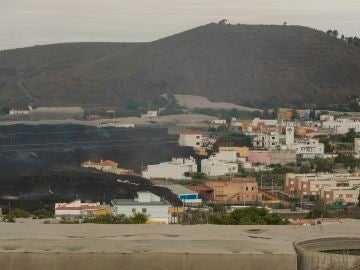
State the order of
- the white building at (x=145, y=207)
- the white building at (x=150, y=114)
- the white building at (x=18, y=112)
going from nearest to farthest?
1. the white building at (x=145, y=207)
2. the white building at (x=150, y=114)
3. the white building at (x=18, y=112)

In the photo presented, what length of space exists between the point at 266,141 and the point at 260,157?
2.07m

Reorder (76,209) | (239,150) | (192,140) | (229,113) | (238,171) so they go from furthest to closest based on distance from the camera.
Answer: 1. (229,113)
2. (192,140)
3. (239,150)
4. (238,171)
5. (76,209)

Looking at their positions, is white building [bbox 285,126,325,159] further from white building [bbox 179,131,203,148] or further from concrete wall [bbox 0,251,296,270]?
concrete wall [bbox 0,251,296,270]

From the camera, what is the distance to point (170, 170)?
53.5ft

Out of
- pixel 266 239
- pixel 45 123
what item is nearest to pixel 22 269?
pixel 266 239

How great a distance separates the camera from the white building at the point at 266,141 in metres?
20.5

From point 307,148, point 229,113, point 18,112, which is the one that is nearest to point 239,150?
point 307,148

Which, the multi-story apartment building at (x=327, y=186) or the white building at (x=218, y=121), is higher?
the white building at (x=218, y=121)

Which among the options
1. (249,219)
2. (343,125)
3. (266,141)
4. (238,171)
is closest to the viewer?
(249,219)

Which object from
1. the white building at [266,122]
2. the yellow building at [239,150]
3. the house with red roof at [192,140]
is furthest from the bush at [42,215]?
the white building at [266,122]

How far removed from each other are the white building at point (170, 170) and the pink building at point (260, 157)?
207cm

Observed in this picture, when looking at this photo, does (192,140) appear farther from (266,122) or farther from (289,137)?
(266,122)

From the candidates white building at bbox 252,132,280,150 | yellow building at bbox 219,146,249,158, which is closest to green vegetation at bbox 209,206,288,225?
yellow building at bbox 219,146,249,158

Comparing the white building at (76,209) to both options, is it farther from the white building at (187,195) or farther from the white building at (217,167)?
the white building at (217,167)
